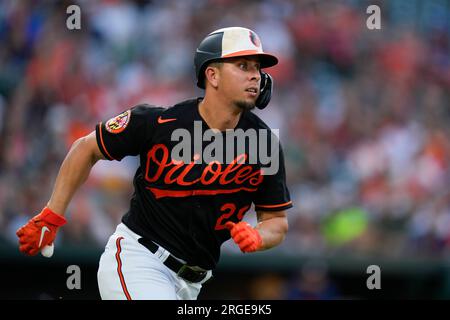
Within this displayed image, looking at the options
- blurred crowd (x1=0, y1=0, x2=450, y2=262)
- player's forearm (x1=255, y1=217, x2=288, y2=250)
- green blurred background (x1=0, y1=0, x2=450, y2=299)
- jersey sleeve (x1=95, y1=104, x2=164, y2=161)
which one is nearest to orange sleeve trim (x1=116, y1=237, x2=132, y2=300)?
jersey sleeve (x1=95, y1=104, x2=164, y2=161)

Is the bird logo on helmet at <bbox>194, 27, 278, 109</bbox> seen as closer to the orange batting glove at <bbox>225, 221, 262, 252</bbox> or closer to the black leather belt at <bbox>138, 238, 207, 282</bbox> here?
the orange batting glove at <bbox>225, 221, 262, 252</bbox>

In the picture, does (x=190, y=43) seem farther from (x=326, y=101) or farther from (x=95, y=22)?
(x=326, y=101)

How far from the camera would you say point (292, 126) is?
30.1 ft

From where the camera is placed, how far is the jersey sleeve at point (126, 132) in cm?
435

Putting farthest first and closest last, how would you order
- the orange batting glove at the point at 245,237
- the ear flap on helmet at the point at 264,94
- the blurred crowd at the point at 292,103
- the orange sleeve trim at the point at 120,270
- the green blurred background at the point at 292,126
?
the blurred crowd at the point at 292,103, the green blurred background at the point at 292,126, the ear flap on helmet at the point at 264,94, the orange sleeve trim at the point at 120,270, the orange batting glove at the point at 245,237

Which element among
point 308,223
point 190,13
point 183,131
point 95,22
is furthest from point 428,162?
point 183,131

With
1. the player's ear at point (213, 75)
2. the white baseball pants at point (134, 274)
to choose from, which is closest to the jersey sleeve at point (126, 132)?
the player's ear at point (213, 75)

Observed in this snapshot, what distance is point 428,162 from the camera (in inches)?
367

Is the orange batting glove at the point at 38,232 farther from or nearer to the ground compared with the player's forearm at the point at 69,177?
nearer to the ground

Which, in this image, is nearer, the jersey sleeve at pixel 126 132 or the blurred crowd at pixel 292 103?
the jersey sleeve at pixel 126 132

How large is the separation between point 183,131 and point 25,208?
378 centimetres

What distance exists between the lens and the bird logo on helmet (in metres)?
4.38

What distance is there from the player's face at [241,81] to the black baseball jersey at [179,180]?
0.76ft

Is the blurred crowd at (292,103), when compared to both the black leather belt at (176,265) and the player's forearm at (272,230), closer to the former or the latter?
the black leather belt at (176,265)
